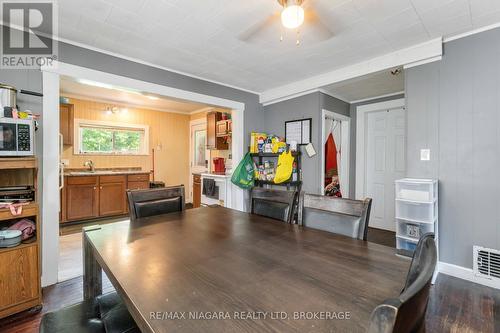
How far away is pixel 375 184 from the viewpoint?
13.6 ft

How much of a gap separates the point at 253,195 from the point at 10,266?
1861 mm

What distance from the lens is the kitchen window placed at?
4.89m

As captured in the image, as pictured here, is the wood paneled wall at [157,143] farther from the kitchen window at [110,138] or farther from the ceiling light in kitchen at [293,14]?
the ceiling light in kitchen at [293,14]

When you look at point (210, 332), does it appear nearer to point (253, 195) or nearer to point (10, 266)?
point (253, 195)

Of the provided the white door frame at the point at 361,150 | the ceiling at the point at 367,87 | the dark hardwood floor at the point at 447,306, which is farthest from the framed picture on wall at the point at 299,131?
the dark hardwood floor at the point at 447,306

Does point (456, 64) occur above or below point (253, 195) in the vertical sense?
above

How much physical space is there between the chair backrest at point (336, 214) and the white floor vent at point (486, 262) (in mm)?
1696

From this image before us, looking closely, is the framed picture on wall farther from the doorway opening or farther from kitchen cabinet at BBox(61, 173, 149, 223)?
kitchen cabinet at BBox(61, 173, 149, 223)

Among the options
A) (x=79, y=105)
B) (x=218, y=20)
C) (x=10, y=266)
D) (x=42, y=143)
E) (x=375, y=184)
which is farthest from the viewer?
(x=79, y=105)

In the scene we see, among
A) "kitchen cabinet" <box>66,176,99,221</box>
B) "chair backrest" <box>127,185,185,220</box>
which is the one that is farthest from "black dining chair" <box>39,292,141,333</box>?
"kitchen cabinet" <box>66,176,99,221</box>

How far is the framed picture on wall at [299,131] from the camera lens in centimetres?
364

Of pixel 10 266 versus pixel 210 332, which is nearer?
pixel 210 332

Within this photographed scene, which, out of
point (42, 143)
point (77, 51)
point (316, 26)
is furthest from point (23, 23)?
point (316, 26)

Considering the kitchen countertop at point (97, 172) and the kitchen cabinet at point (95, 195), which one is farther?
the kitchen countertop at point (97, 172)
